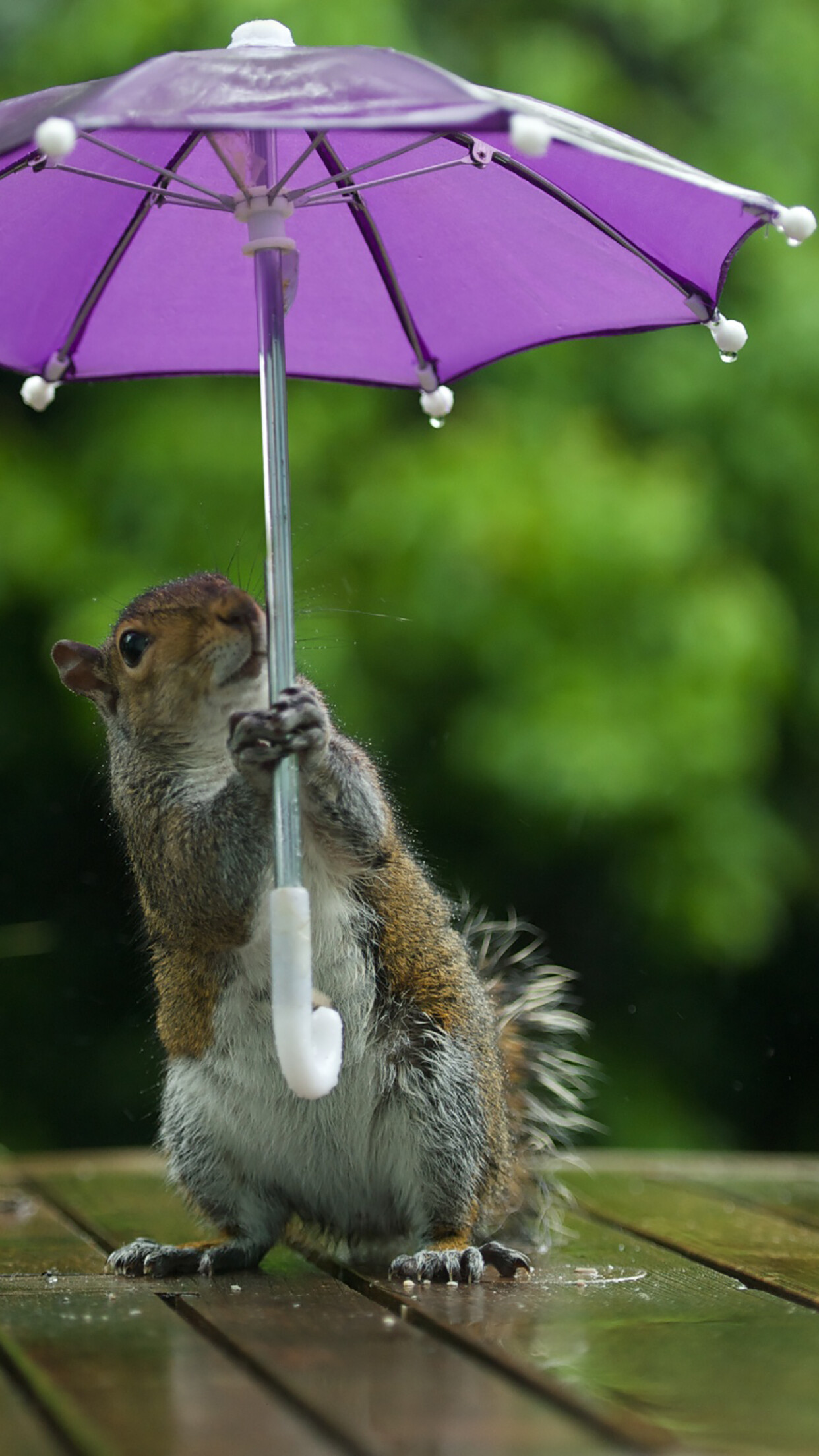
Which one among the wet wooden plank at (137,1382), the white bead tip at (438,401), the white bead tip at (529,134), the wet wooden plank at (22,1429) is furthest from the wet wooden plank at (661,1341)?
the white bead tip at (438,401)

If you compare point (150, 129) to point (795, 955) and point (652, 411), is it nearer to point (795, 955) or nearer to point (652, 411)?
point (652, 411)

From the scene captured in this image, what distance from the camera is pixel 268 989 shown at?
203cm

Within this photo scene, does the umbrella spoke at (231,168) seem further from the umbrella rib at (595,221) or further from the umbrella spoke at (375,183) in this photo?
the umbrella rib at (595,221)

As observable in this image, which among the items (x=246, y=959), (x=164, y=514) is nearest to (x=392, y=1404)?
(x=246, y=959)

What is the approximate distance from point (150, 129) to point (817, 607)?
3387 millimetres

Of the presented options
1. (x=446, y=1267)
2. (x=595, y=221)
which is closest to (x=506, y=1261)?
(x=446, y=1267)

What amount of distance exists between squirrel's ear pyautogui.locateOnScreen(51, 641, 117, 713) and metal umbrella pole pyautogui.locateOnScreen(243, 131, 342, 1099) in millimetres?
419

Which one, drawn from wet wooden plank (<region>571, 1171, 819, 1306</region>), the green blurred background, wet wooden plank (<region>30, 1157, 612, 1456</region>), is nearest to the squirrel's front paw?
wet wooden plank (<region>30, 1157, 612, 1456</region>)

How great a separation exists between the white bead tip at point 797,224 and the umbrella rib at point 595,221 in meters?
0.41

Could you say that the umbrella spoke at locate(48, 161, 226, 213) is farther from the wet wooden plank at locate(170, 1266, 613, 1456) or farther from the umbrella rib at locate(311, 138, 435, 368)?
the wet wooden plank at locate(170, 1266, 613, 1456)

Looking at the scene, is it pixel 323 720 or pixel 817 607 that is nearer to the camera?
pixel 323 720

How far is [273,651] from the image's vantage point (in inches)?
74.7

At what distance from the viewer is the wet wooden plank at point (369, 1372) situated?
4.18 ft

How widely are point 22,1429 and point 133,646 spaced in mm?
1064
